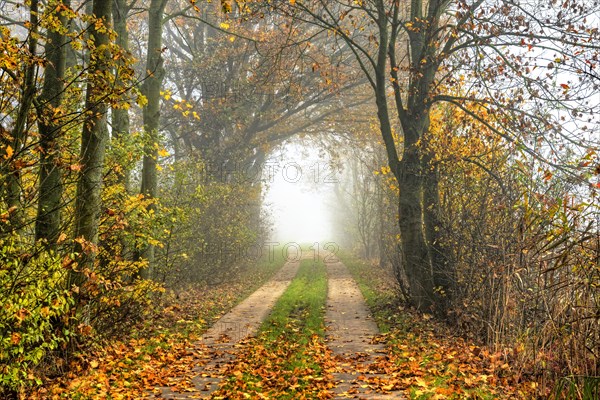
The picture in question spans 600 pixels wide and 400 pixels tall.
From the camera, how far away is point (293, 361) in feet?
29.2

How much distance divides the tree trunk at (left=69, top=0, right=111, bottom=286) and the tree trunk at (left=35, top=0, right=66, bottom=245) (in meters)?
0.34

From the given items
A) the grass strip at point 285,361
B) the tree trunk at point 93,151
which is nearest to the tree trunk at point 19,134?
the tree trunk at point 93,151

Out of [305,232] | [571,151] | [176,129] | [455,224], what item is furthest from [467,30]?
[305,232]

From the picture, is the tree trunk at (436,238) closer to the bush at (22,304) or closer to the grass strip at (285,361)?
the grass strip at (285,361)

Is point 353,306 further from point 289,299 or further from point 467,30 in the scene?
point 467,30

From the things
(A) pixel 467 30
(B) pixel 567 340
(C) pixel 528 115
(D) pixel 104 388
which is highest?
(A) pixel 467 30

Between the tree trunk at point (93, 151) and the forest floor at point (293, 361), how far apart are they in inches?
68.8

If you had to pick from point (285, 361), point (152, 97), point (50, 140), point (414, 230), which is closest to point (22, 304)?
point (50, 140)

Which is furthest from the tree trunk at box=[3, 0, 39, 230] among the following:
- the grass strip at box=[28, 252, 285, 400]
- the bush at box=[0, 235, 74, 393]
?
the grass strip at box=[28, 252, 285, 400]

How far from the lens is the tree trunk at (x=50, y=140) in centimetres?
734

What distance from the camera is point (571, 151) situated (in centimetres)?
1263

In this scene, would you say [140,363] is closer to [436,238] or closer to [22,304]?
[22,304]

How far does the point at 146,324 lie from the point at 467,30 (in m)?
10.1

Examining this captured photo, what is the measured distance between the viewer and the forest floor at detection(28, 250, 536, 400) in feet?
23.3
